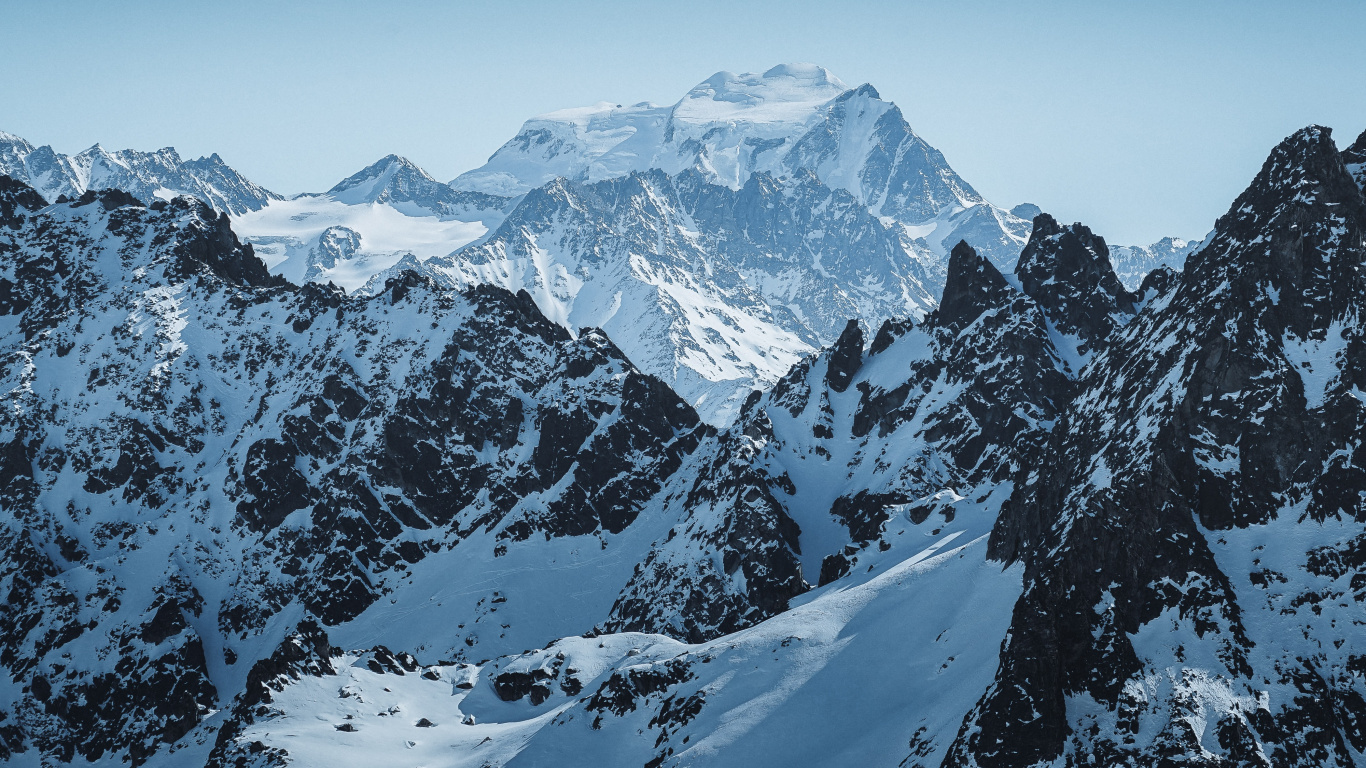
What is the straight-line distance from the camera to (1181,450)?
12544 centimetres

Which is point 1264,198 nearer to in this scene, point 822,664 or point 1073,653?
point 1073,653

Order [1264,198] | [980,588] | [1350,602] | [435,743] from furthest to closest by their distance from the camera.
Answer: [435,743] → [980,588] → [1264,198] → [1350,602]

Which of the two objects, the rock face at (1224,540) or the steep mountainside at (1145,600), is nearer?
the rock face at (1224,540)

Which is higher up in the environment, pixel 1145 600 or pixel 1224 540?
pixel 1224 540

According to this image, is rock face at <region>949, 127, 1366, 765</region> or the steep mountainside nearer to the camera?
rock face at <region>949, 127, 1366, 765</region>

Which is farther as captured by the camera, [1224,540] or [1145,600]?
[1224,540]

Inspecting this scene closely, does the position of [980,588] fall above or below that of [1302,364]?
below

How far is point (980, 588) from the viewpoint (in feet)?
505

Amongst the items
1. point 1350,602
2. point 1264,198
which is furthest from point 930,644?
point 1264,198

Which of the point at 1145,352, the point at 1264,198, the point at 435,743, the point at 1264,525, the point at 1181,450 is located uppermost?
the point at 1264,198

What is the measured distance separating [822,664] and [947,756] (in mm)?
38780

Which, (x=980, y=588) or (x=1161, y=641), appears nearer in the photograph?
(x=1161, y=641)

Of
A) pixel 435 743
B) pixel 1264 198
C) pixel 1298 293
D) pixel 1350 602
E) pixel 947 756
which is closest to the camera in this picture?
pixel 1350 602

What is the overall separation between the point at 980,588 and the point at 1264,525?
4012 centimetres
